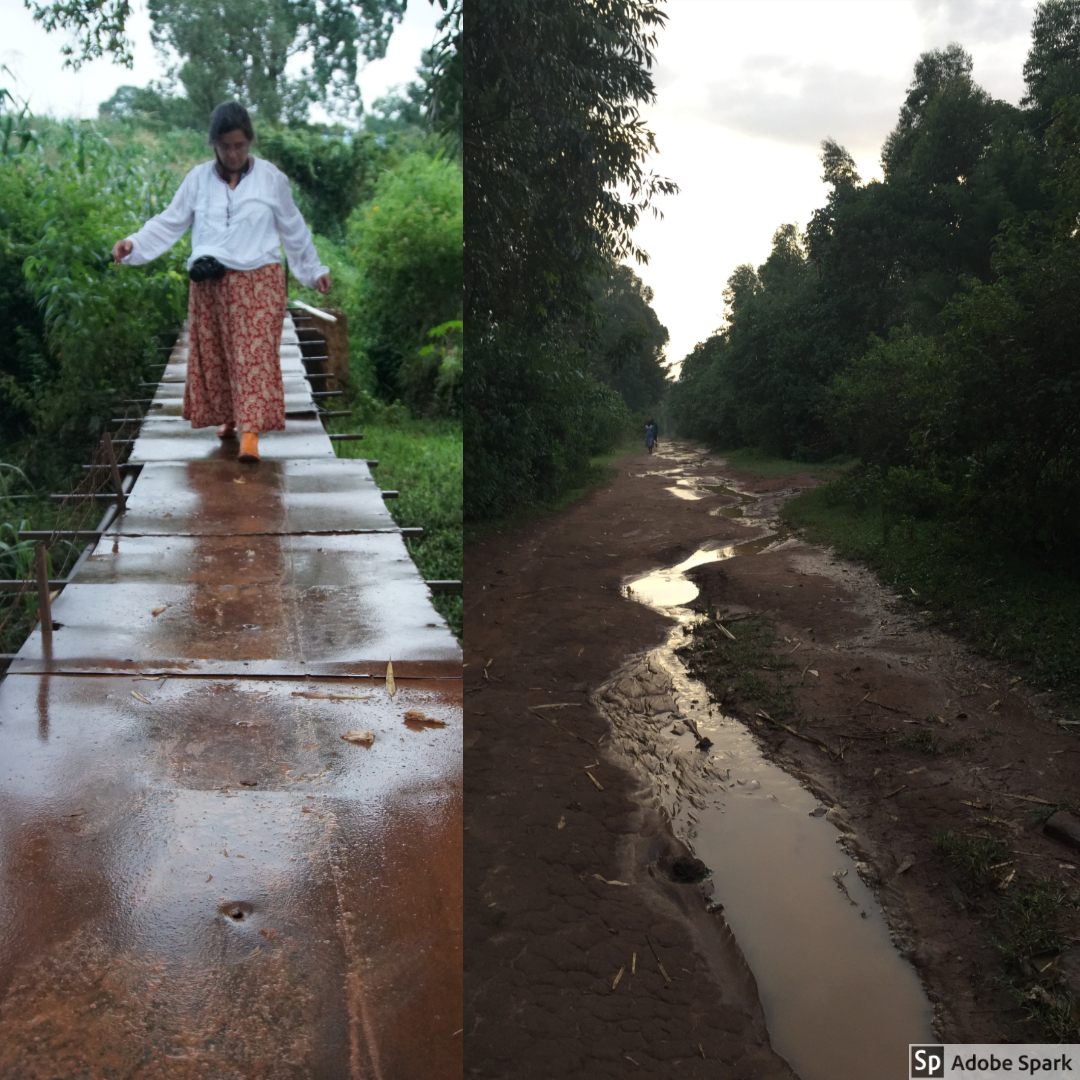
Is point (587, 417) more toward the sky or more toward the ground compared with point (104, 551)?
more toward the sky

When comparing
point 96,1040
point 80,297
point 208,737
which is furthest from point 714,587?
point 80,297

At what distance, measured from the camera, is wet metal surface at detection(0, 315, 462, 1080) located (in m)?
0.82

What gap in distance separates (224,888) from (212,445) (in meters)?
2.62

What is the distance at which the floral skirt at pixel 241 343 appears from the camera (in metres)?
3.01

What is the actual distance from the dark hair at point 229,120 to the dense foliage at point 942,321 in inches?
64.0

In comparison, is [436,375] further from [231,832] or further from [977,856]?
[231,832]

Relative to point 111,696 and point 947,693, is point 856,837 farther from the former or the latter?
point 111,696

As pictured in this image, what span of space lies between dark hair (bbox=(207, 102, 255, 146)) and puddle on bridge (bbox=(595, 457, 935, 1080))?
5.83 feet

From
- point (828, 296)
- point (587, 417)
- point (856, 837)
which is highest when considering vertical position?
point (828, 296)

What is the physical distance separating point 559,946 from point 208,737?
1.03m

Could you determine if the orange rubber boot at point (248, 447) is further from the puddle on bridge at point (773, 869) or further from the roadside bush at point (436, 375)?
the roadside bush at point (436, 375)

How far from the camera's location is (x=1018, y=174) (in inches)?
73.0

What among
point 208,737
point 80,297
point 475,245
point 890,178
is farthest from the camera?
point 80,297

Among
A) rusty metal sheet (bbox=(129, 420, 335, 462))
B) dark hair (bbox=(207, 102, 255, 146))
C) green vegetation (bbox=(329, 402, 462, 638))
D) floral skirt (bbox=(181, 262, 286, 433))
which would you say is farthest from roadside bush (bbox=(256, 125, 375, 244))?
dark hair (bbox=(207, 102, 255, 146))
